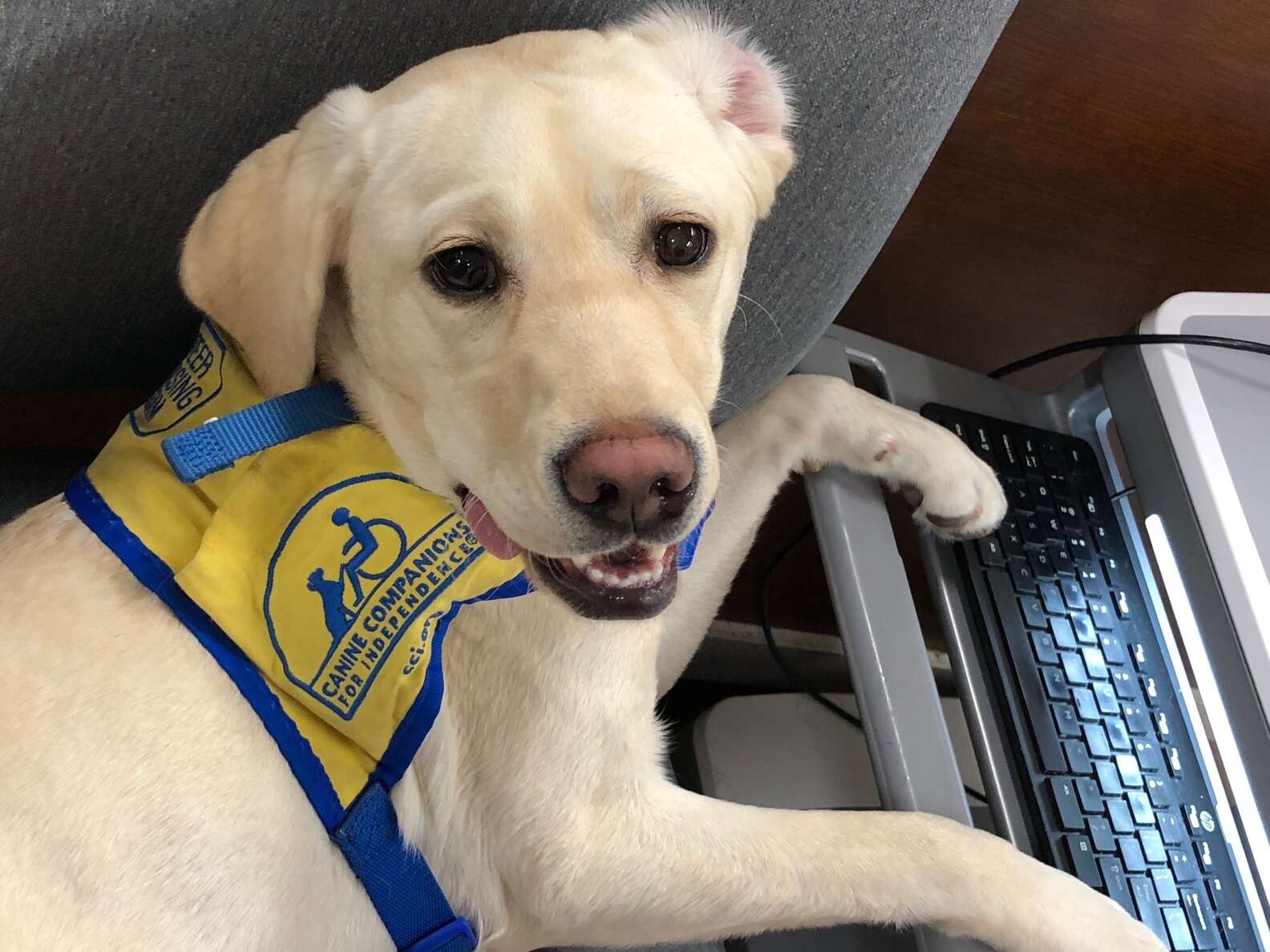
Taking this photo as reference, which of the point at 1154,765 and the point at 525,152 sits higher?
A: the point at 525,152

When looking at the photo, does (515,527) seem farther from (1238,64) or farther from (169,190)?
(1238,64)

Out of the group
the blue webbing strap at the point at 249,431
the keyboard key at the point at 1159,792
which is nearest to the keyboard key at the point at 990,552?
the keyboard key at the point at 1159,792

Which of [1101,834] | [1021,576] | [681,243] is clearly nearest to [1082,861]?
[1101,834]

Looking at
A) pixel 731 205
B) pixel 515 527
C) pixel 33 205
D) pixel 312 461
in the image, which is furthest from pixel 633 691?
pixel 33 205

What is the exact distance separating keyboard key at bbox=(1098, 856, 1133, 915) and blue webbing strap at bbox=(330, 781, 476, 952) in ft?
2.62

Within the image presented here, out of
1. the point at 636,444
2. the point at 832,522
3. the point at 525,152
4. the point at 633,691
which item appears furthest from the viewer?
the point at 832,522

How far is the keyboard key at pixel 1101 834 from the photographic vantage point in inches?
45.3

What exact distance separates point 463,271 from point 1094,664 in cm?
101

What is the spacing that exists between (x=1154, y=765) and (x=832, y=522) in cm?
54

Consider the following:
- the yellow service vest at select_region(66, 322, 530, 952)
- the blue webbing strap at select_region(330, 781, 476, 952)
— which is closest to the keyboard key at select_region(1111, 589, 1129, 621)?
the yellow service vest at select_region(66, 322, 530, 952)

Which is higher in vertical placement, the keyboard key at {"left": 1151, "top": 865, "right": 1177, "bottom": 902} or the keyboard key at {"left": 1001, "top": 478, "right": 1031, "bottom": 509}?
the keyboard key at {"left": 1001, "top": 478, "right": 1031, "bottom": 509}

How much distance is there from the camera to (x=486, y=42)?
3.88ft

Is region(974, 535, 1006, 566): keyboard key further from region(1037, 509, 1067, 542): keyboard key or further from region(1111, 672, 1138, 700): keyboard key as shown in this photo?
region(1111, 672, 1138, 700): keyboard key

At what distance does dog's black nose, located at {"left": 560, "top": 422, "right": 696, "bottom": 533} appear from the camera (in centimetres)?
83
